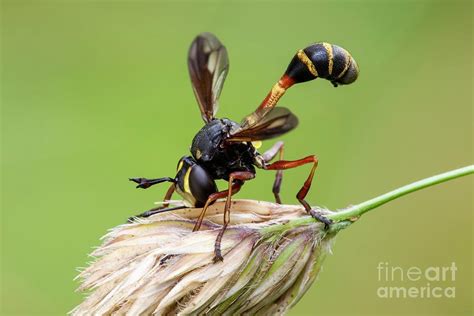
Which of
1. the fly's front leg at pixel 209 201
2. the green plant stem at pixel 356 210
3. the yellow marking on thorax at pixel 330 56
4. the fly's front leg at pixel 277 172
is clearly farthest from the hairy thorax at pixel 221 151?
the yellow marking on thorax at pixel 330 56

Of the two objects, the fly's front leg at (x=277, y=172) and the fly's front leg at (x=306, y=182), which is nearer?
the fly's front leg at (x=306, y=182)

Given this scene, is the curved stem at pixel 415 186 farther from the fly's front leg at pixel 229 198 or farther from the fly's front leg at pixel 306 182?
the fly's front leg at pixel 229 198

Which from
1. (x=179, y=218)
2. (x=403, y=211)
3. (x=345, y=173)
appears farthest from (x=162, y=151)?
(x=179, y=218)

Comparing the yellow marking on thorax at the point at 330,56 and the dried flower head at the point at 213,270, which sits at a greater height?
the yellow marking on thorax at the point at 330,56

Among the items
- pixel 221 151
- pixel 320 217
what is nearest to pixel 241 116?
pixel 221 151

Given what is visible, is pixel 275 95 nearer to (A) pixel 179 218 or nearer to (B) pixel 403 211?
(A) pixel 179 218

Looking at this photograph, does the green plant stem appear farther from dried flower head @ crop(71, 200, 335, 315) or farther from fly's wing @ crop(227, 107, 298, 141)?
fly's wing @ crop(227, 107, 298, 141)

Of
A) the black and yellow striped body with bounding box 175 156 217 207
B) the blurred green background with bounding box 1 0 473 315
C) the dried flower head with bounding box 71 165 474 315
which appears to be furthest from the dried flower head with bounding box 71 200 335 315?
the blurred green background with bounding box 1 0 473 315
